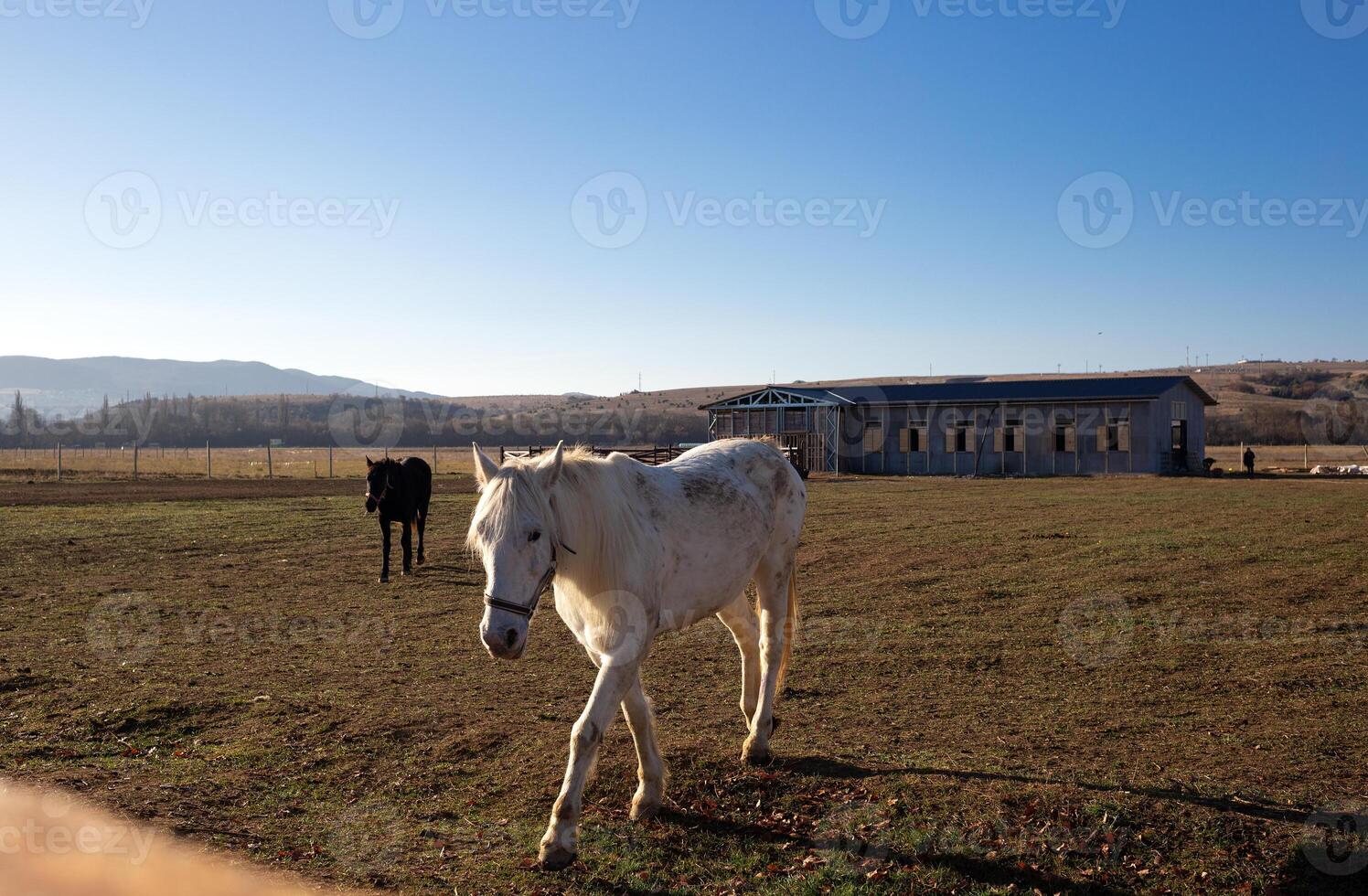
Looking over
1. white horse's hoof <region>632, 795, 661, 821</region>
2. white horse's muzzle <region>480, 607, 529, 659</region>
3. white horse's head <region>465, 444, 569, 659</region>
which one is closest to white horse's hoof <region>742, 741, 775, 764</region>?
white horse's hoof <region>632, 795, 661, 821</region>

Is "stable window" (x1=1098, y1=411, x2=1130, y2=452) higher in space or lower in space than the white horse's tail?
higher

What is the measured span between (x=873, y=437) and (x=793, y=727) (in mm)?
37376

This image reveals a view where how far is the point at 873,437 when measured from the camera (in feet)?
140

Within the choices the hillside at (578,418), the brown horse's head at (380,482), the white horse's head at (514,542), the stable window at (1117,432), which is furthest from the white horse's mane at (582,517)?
the hillside at (578,418)

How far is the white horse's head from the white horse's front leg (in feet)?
1.73

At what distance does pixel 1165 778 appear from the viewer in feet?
16.9

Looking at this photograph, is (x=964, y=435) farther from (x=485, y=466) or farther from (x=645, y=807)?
(x=485, y=466)

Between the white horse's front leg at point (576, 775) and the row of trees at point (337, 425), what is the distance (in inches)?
3436

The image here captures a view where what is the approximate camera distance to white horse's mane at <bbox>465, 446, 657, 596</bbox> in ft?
13.7

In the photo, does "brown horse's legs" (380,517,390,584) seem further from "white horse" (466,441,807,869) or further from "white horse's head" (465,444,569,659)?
"white horse's head" (465,444,569,659)

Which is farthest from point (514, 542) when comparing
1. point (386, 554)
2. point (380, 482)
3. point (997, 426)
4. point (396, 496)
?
point (997, 426)

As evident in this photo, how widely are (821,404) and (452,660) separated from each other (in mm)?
36166

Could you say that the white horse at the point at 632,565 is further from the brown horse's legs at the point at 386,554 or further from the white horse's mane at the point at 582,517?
the brown horse's legs at the point at 386,554

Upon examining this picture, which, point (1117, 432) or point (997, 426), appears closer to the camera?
point (1117, 432)
